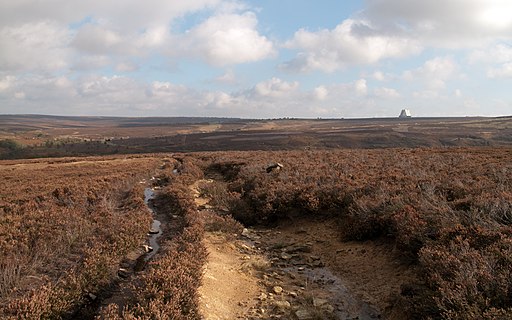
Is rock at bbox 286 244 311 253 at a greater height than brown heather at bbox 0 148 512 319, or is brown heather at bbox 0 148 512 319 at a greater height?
brown heather at bbox 0 148 512 319

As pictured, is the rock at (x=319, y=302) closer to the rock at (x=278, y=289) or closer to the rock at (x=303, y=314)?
the rock at (x=303, y=314)

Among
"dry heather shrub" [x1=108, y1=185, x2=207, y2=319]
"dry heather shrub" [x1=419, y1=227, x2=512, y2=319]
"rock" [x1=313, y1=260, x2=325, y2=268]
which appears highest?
"dry heather shrub" [x1=419, y1=227, x2=512, y2=319]

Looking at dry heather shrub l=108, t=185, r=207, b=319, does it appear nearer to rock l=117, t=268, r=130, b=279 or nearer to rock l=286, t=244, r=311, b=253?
rock l=117, t=268, r=130, b=279

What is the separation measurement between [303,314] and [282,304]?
1.96 ft

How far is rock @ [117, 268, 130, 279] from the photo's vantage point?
9.33 metres

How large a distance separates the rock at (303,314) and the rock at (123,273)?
463 cm

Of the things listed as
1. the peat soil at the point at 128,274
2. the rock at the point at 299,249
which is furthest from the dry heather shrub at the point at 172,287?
the rock at the point at 299,249

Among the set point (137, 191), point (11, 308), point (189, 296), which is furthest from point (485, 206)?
point (137, 191)

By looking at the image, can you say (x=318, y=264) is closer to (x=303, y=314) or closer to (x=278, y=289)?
(x=278, y=289)

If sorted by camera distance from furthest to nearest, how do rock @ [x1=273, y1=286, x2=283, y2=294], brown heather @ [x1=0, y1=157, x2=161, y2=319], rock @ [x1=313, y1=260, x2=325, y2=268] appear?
rock @ [x1=313, y1=260, x2=325, y2=268] < rock @ [x1=273, y1=286, x2=283, y2=294] < brown heather @ [x1=0, y1=157, x2=161, y2=319]

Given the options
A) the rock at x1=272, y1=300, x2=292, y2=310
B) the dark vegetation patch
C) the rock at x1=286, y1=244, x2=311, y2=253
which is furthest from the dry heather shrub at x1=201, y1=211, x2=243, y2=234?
the rock at x1=272, y1=300, x2=292, y2=310

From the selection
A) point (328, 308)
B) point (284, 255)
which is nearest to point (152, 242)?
point (284, 255)

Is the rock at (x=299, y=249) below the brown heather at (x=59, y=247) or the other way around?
below

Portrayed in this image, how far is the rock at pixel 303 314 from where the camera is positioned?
7.14 metres
